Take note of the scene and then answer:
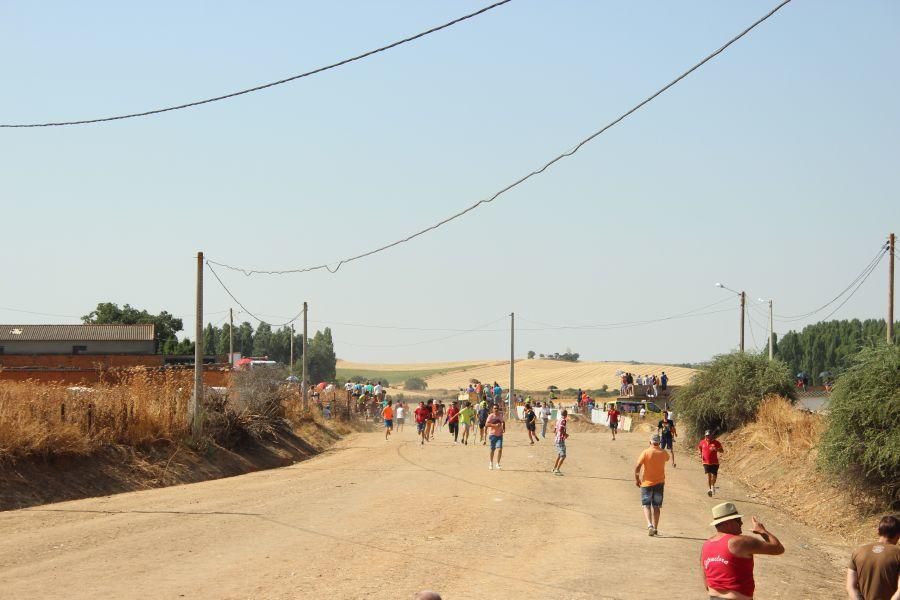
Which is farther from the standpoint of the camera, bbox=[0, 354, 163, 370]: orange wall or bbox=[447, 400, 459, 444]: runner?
bbox=[0, 354, 163, 370]: orange wall

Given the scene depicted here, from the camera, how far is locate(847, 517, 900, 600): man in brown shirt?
8.66 metres

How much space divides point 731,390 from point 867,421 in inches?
723

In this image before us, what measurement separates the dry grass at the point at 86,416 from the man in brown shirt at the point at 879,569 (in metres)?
17.7

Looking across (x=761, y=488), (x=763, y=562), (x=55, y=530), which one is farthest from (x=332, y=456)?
(x=763, y=562)

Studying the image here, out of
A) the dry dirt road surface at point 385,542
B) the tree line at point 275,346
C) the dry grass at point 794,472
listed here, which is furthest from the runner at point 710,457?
the tree line at point 275,346

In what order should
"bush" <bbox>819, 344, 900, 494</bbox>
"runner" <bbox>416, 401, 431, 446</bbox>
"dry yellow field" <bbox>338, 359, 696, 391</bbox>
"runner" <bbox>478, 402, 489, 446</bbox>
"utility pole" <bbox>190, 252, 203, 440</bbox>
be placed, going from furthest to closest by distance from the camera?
"dry yellow field" <bbox>338, 359, 696, 391</bbox>
"runner" <bbox>478, 402, 489, 446</bbox>
"runner" <bbox>416, 401, 431, 446</bbox>
"utility pole" <bbox>190, 252, 203, 440</bbox>
"bush" <bbox>819, 344, 900, 494</bbox>

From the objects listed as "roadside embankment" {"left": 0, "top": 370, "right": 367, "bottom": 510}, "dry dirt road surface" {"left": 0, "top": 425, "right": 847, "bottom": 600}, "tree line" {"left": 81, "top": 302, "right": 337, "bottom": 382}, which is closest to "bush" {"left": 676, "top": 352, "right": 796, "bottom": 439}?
"dry dirt road surface" {"left": 0, "top": 425, "right": 847, "bottom": 600}

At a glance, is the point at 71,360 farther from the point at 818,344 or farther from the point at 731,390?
the point at 818,344

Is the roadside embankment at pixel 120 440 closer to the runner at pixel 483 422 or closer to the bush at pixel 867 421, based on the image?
the runner at pixel 483 422

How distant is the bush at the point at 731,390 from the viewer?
1501 inches

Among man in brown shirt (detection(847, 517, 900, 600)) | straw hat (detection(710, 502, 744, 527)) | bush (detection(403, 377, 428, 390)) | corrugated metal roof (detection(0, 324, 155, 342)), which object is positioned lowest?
bush (detection(403, 377, 428, 390))

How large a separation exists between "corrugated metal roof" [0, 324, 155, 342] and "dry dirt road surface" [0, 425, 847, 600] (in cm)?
4732

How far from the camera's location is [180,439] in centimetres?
2797

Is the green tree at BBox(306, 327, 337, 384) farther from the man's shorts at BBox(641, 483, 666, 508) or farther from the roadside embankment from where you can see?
the man's shorts at BBox(641, 483, 666, 508)
